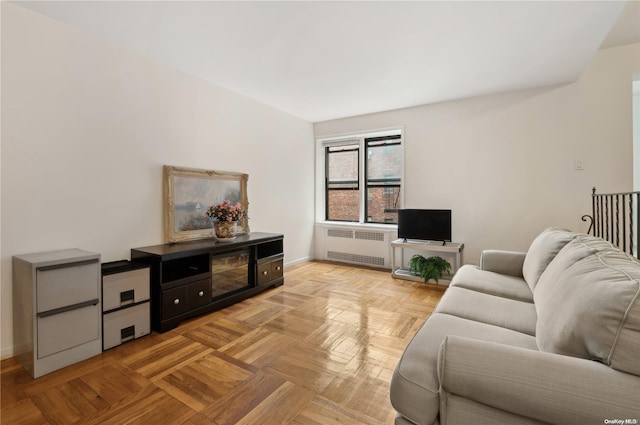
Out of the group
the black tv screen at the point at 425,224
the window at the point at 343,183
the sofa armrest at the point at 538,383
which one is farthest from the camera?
the window at the point at 343,183

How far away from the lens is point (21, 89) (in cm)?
217

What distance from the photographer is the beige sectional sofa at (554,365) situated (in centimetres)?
90

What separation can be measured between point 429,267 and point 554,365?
302 centimetres

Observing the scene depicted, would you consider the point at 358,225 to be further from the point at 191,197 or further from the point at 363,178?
the point at 191,197

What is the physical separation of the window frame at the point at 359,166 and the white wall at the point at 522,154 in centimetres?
17

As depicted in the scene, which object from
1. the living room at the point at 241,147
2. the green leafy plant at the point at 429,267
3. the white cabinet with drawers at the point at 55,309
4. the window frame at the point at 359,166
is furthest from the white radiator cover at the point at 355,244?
the white cabinet with drawers at the point at 55,309

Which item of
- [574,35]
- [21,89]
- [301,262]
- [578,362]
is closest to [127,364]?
[21,89]

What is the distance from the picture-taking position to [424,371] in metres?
1.18

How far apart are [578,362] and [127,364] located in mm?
2566

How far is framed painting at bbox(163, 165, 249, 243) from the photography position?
10.2 feet

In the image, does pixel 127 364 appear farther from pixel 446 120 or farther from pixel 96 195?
pixel 446 120

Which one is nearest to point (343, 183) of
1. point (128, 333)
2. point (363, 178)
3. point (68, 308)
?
point (363, 178)

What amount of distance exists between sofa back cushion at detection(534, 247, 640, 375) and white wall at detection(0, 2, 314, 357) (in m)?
3.27

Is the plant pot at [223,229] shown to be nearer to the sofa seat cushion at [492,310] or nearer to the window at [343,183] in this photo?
the sofa seat cushion at [492,310]
